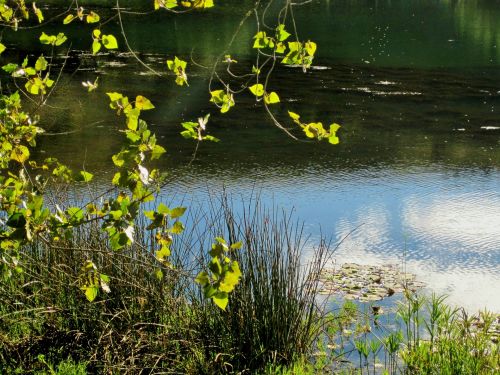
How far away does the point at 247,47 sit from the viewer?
16.9 metres

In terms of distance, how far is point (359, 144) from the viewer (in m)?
9.80

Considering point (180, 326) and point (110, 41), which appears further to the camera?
point (180, 326)

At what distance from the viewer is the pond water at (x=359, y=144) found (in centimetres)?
675

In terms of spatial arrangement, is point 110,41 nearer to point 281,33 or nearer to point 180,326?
point 281,33

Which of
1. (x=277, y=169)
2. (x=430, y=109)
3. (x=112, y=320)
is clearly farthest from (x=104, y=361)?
(x=430, y=109)

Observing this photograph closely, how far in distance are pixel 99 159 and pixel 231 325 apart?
5.00 metres

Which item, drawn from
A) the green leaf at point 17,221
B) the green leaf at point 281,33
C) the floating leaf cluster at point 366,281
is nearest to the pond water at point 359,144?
the floating leaf cluster at point 366,281

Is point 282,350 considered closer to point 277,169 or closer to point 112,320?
point 112,320

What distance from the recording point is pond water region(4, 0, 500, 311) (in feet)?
22.2

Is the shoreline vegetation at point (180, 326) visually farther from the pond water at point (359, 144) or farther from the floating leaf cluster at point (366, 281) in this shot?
the floating leaf cluster at point (366, 281)

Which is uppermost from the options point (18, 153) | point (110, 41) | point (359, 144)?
point (110, 41)

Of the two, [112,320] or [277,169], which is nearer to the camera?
[112,320]

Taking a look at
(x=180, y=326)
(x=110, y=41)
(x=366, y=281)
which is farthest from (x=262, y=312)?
(x=366, y=281)

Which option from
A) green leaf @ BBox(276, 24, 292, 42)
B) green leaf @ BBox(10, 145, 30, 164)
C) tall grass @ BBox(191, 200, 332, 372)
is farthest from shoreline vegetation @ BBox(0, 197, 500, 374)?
green leaf @ BBox(276, 24, 292, 42)
